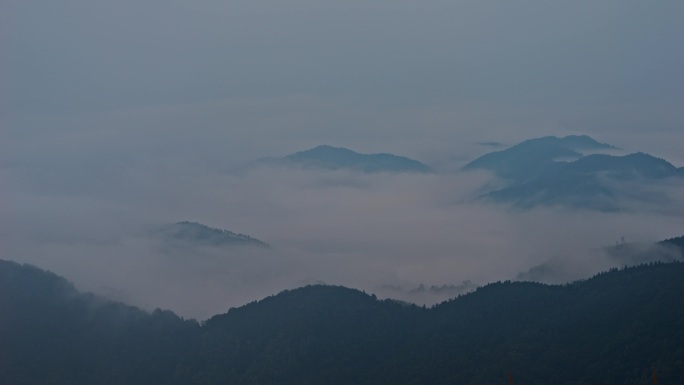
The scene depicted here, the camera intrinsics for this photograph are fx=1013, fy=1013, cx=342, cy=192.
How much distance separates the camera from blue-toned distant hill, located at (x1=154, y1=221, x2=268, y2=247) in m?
150

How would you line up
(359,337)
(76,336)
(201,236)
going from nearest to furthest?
(359,337)
(76,336)
(201,236)

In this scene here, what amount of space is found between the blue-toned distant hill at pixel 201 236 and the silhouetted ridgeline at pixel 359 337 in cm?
4317

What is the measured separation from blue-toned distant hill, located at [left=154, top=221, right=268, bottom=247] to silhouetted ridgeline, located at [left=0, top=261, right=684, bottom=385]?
142 ft

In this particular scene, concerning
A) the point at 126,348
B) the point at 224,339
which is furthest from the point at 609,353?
the point at 126,348

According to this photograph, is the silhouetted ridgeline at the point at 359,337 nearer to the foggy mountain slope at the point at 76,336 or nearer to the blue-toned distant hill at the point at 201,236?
the foggy mountain slope at the point at 76,336

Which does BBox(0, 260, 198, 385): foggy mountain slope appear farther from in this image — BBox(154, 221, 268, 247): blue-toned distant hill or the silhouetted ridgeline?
BBox(154, 221, 268, 247): blue-toned distant hill

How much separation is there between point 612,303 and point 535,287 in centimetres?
1092

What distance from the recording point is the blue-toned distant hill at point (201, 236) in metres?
150

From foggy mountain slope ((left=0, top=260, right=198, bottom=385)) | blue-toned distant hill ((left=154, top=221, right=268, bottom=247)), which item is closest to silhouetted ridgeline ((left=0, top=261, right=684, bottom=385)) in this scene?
foggy mountain slope ((left=0, top=260, right=198, bottom=385))

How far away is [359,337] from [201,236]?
217ft

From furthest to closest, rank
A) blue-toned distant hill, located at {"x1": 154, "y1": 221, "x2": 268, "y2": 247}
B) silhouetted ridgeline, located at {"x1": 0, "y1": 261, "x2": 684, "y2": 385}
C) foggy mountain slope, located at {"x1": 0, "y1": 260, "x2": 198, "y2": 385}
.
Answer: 1. blue-toned distant hill, located at {"x1": 154, "y1": 221, "x2": 268, "y2": 247}
2. foggy mountain slope, located at {"x1": 0, "y1": 260, "x2": 198, "y2": 385}
3. silhouetted ridgeline, located at {"x1": 0, "y1": 261, "x2": 684, "y2": 385}

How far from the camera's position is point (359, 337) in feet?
295

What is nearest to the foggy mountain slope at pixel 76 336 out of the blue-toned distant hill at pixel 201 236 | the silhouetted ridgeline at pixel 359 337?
the silhouetted ridgeline at pixel 359 337

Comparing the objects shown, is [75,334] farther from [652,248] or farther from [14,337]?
[652,248]
